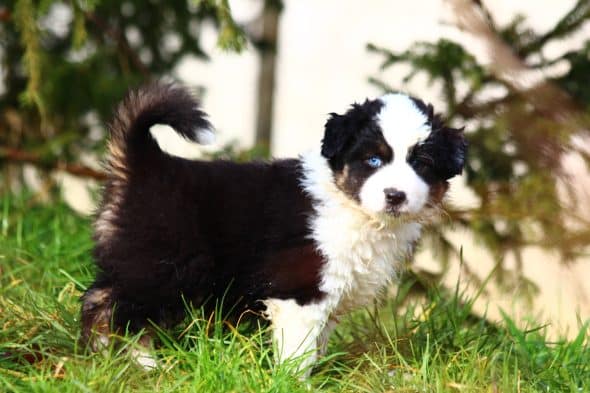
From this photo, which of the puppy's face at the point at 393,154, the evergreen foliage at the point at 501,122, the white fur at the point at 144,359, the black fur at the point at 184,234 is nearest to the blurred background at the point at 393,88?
the evergreen foliage at the point at 501,122

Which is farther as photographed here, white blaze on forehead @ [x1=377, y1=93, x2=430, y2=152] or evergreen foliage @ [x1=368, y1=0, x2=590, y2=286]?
evergreen foliage @ [x1=368, y1=0, x2=590, y2=286]

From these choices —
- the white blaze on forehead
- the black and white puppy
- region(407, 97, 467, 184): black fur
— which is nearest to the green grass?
the black and white puppy

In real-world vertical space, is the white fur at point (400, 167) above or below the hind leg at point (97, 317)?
above

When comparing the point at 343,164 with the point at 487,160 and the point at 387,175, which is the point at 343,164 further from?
the point at 487,160

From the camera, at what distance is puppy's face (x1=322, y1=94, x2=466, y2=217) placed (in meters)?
3.75

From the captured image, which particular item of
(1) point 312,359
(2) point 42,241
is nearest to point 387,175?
(1) point 312,359

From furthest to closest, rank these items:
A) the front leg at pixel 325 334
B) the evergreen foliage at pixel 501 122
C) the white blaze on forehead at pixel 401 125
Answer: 1. the evergreen foliage at pixel 501 122
2. the front leg at pixel 325 334
3. the white blaze on forehead at pixel 401 125

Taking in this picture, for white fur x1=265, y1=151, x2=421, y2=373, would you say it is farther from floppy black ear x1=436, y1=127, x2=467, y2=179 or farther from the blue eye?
floppy black ear x1=436, y1=127, x2=467, y2=179

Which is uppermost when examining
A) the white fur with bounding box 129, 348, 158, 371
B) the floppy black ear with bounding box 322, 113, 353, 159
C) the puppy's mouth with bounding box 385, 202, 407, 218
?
the floppy black ear with bounding box 322, 113, 353, 159

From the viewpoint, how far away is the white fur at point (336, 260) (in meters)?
3.85

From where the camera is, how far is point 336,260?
3869 mm

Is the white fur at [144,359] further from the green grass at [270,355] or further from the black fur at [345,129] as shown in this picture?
the black fur at [345,129]

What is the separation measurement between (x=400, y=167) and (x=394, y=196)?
0.15 metres

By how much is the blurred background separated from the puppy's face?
1.30ft
